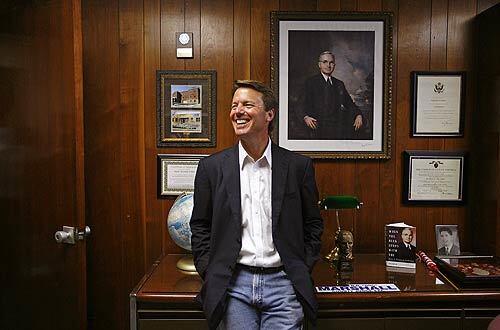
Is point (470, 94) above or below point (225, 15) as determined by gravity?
below

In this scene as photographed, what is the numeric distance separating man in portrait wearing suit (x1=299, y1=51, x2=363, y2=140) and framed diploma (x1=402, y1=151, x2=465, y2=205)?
38cm

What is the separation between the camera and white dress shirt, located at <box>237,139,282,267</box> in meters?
1.86

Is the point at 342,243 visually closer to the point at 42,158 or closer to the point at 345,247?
the point at 345,247

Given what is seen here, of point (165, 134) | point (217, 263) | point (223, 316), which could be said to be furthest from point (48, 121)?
point (223, 316)

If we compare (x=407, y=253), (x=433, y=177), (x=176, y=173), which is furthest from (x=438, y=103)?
(x=176, y=173)

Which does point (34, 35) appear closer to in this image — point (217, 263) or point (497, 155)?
point (217, 263)

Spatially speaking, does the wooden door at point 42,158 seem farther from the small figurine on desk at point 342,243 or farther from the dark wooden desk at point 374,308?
the small figurine on desk at point 342,243

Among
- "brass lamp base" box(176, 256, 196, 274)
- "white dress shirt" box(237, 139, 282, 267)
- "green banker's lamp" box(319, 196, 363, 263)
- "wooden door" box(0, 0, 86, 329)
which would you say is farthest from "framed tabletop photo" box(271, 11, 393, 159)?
"wooden door" box(0, 0, 86, 329)

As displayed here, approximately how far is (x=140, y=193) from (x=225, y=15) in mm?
1106

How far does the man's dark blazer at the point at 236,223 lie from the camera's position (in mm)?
1822

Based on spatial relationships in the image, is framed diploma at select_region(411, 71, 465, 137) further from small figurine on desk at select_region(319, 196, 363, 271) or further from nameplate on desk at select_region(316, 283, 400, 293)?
nameplate on desk at select_region(316, 283, 400, 293)

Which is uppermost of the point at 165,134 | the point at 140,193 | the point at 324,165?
the point at 165,134

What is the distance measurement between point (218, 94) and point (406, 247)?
129 cm

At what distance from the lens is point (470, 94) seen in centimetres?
260
